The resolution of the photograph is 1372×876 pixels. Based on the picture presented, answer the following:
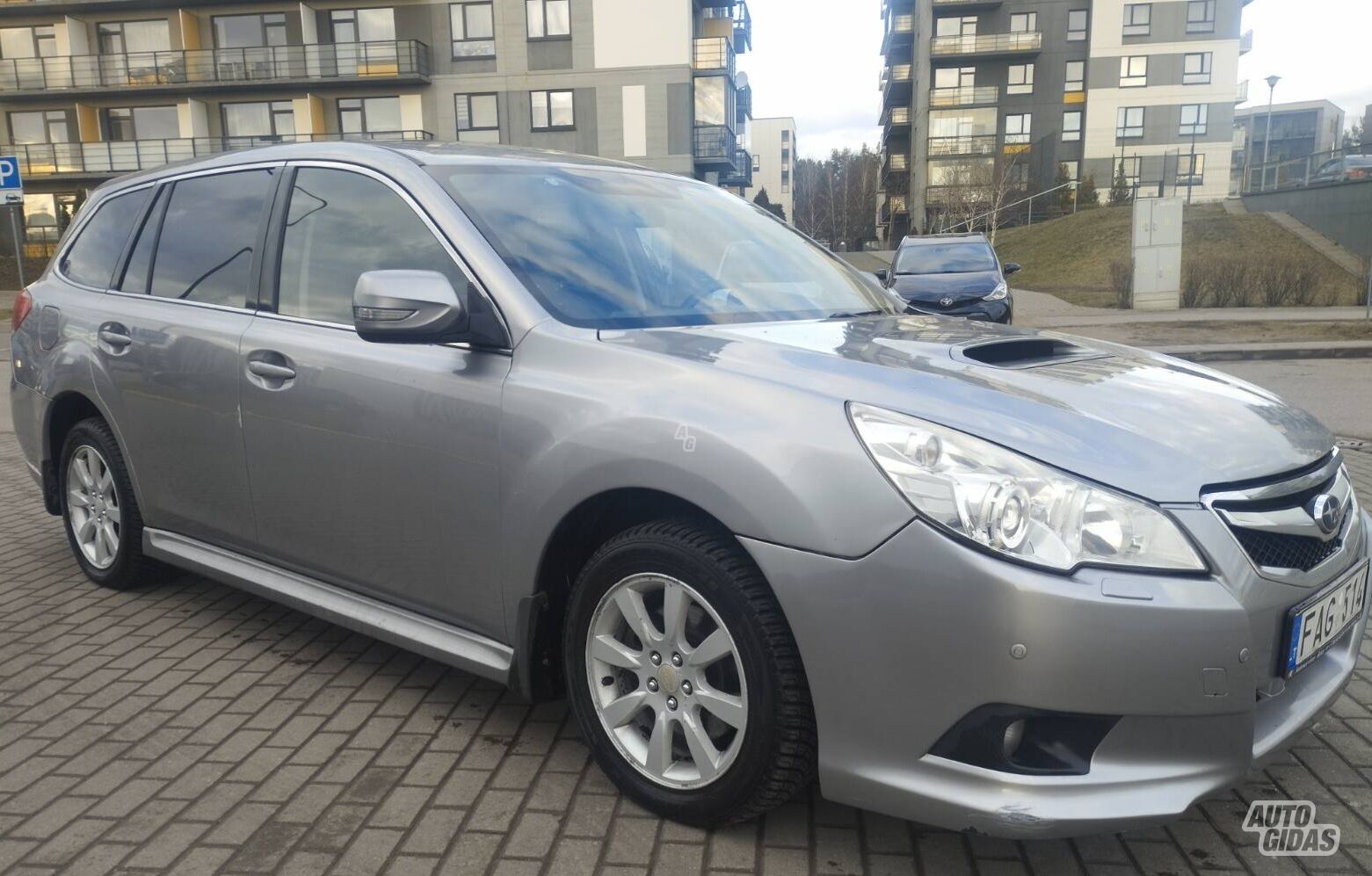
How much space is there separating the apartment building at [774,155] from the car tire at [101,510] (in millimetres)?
113692

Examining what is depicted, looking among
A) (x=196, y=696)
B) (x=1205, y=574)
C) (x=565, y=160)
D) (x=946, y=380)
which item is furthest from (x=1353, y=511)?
(x=196, y=696)

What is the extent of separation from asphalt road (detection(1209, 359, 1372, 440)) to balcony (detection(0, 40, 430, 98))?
32.2m

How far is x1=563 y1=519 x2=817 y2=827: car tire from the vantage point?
2.34 m

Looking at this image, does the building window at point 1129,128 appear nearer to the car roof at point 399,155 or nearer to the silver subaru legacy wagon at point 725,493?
the silver subaru legacy wagon at point 725,493

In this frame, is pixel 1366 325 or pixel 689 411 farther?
pixel 1366 325

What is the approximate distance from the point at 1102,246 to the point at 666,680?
127 ft

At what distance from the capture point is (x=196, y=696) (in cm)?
353

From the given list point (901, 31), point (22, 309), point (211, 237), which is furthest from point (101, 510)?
point (901, 31)

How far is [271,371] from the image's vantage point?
11.2ft

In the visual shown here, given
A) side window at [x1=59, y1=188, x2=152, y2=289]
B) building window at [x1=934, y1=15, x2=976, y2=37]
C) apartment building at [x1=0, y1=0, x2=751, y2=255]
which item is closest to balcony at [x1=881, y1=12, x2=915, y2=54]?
building window at [x1=934, y1=15, x2=976, y2=37]

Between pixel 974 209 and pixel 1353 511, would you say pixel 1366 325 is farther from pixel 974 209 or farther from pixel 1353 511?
pixel 974 209

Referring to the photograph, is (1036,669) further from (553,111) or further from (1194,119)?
(1194,119)

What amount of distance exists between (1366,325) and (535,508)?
17.9 m

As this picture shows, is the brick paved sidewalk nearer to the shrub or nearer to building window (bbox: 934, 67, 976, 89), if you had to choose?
the shrub
